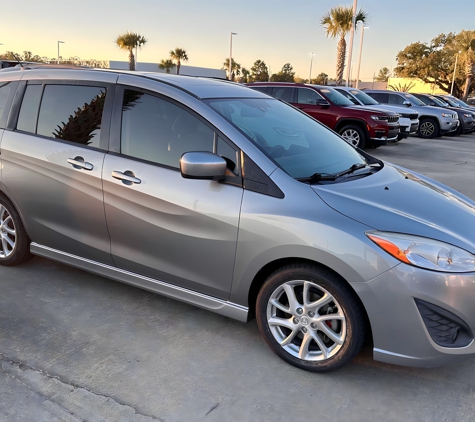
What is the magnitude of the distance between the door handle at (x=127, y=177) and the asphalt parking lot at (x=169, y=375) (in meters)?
1.01

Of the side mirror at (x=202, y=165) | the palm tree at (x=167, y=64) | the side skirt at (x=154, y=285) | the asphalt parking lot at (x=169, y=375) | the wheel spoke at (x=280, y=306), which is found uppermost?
the palm tree at (x=167, y=64)

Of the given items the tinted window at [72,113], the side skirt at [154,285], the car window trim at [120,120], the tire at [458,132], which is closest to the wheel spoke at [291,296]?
the side skirt at [154,285]

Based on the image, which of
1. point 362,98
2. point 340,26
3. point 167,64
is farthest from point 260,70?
point 362,98

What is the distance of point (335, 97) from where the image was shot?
13430 mm

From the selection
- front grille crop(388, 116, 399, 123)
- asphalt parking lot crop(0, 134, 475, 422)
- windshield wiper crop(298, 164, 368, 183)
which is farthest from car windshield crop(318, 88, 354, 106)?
asphalt parking lot crop(0, 134, 475, 422)

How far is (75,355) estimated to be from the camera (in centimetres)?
300

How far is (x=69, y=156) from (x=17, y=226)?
3.14 feet

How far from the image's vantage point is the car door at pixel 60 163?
351 centimetres

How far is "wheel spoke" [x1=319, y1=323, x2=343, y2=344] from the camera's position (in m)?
2.77

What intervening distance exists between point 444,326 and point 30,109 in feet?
11.4

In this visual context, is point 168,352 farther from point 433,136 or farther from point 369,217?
point 433,136

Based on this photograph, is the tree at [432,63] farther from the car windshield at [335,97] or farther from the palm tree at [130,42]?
the car windshield at [335,97]

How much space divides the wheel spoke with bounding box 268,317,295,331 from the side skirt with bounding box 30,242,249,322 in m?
0.18

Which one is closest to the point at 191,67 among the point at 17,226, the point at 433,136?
the point at 433,136
